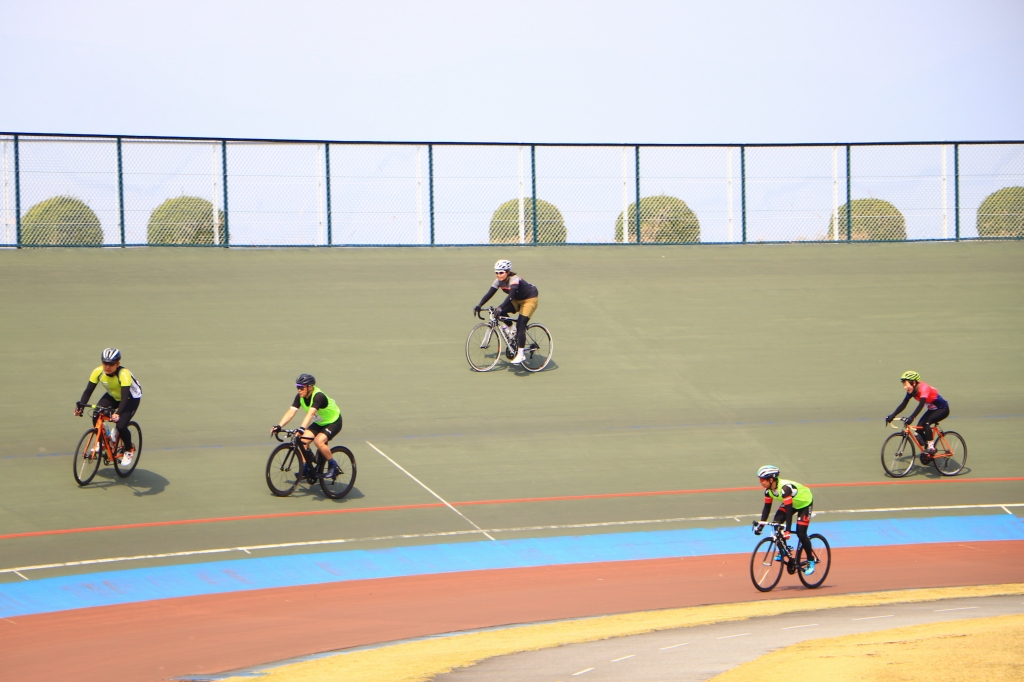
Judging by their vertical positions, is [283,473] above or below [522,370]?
below

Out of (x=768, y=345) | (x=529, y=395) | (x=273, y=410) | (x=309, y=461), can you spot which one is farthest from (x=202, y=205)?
(x=768, y=345)

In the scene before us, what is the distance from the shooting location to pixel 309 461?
12.9m

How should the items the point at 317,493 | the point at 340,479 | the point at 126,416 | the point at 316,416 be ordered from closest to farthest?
the point at 126,416 → the point at 316,416 → the point at 317,493 → the point at 340,479

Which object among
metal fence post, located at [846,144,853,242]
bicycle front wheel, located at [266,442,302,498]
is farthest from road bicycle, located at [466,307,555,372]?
metal fence post, located at [846,144,853,242]

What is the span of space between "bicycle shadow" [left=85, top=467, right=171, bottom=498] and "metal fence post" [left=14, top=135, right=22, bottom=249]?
30.5 ft

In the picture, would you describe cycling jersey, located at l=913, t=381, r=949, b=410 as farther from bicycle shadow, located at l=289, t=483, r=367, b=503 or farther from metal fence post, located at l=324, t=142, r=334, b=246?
metal fence post, located at l=324, t=142, r=334, b=246

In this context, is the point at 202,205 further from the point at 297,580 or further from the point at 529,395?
the point at 297,580

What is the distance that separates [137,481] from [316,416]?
2710 mm

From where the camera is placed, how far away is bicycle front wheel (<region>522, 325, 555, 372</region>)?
1795cm

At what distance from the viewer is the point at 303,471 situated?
42.5 feet

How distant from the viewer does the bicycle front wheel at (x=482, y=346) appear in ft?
58.8

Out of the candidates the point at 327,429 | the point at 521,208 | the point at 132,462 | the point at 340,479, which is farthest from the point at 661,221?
the point at 132,462

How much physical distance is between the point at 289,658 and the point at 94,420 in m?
5.99

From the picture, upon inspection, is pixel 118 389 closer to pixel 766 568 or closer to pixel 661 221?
pixel 766 568
